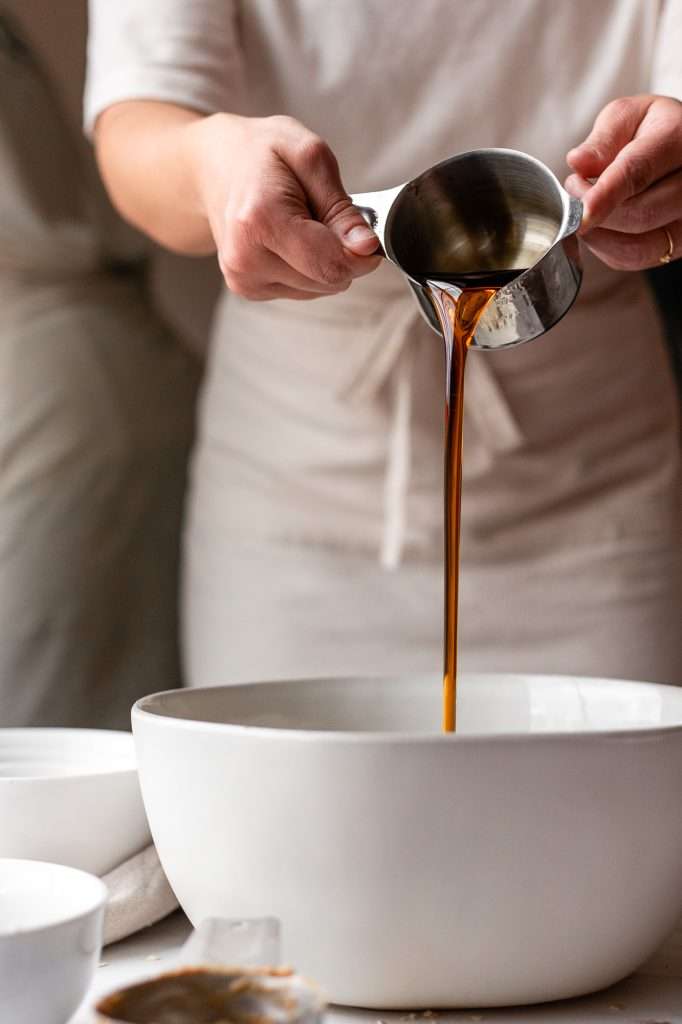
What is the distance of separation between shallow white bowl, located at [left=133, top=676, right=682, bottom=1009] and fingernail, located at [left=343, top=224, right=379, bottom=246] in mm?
301

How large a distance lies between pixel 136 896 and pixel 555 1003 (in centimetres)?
20

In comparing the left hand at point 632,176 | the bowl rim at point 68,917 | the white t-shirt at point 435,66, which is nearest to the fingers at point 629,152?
the left hand at point 632,176

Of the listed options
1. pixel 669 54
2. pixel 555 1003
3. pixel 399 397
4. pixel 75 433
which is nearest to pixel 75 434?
pixel 75 433

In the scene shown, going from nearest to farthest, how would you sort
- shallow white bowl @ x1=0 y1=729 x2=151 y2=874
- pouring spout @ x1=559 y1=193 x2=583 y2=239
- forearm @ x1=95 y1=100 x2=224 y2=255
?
1. shallow white bowl @ x1=0 y1=729 x2=151 y2=874
2. pouring spout @ x1=559 y1=193 x2=583 y2=239
3. forearm @ x1=95 y1=100 x2=224 y2=255

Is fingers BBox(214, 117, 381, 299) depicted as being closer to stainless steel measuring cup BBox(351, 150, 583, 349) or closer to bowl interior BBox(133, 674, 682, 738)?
stainless steel measuring cup BBox(351, 150, 583, 349)

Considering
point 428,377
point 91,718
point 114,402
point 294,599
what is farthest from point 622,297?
point 91,718

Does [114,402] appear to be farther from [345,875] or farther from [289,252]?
[345,875]

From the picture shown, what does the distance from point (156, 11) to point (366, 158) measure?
0.71 ft

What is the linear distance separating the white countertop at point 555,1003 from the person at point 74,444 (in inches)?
43.3

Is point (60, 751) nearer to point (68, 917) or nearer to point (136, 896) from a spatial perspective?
point (136, 896)

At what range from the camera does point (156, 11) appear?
112 centimetres

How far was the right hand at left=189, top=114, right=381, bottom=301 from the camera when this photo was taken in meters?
0.75

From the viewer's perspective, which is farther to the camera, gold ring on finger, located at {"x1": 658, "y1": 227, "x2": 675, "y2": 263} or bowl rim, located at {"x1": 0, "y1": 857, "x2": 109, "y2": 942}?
gold ring on finger, located at {"x1": 658, "y1": 227, "x2": 675, "y2": 263}

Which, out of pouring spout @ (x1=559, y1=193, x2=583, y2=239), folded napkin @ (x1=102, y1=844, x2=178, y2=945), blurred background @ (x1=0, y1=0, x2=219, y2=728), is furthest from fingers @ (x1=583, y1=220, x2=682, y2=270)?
blurred background @ (x1=0, y1=0, x2=219, y2=728)
